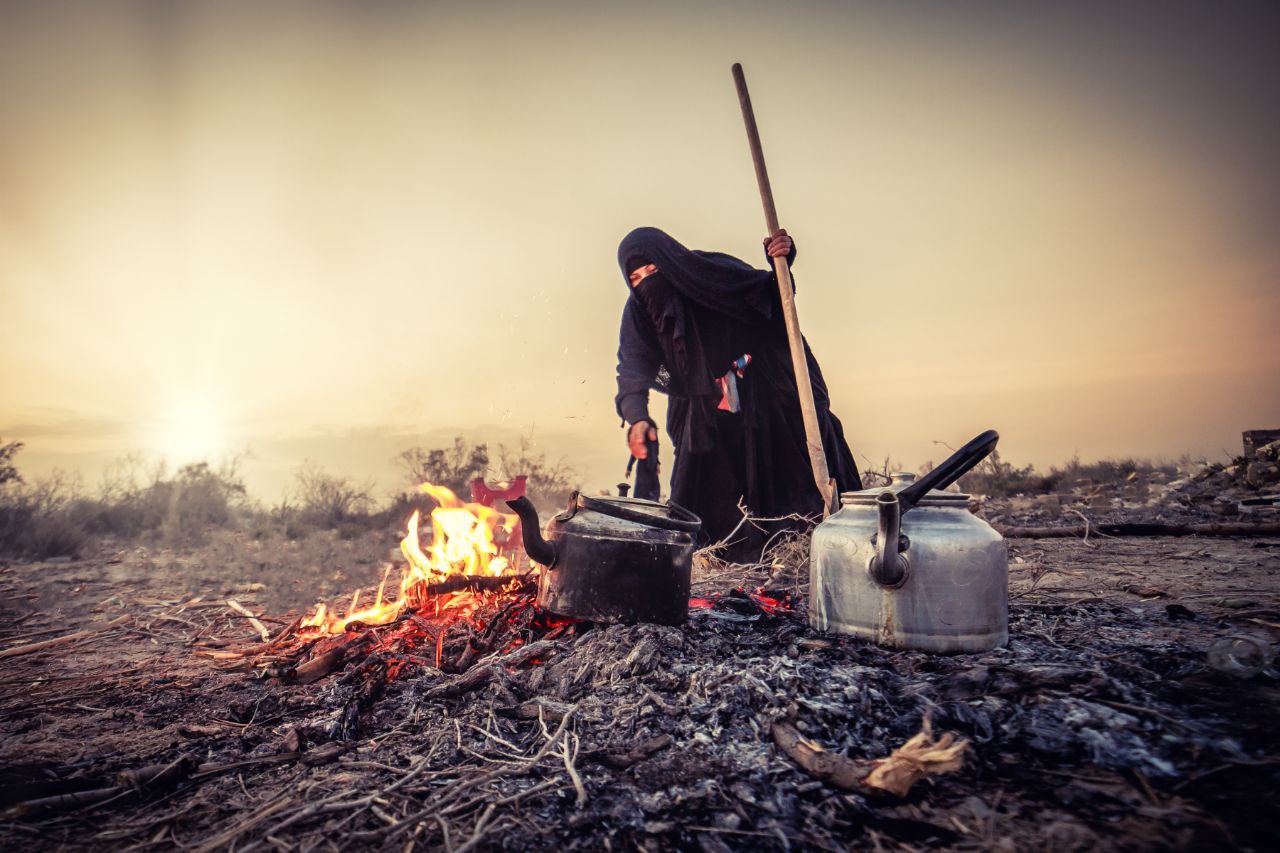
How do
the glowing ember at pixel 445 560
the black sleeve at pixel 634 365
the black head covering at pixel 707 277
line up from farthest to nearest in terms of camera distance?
the black head covering at pixel 707 277 < the black sleeve at pixel 634 365 < the glowing ember at pixel 445 560

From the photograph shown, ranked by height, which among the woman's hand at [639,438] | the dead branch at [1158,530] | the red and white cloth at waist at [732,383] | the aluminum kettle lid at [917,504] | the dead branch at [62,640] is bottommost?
the dead branch at [62,640]

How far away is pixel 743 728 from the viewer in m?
1.70

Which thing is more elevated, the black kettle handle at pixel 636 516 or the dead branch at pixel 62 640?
the black kettle handle at pixel 636 516

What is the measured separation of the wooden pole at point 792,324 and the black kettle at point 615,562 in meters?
1.02

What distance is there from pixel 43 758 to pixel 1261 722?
348cm

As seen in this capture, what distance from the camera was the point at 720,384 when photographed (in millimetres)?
4809

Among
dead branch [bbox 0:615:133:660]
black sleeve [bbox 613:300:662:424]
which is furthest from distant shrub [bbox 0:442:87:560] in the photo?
black sleeve [bbox 613:300:662:424]

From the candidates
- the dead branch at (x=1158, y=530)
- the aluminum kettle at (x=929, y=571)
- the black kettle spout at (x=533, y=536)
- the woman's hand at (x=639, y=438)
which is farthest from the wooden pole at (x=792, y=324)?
the dead branch at (x=1158, y=530)

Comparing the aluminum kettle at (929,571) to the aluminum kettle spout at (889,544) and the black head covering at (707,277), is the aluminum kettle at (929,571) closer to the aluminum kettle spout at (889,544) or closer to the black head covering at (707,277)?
the aluminum kettle spout at (889,544)

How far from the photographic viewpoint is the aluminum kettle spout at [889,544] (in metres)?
1.99

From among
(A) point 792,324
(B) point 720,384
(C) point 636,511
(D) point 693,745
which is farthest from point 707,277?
(D) point 693,745

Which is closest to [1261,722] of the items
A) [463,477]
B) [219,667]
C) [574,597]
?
[574,597]

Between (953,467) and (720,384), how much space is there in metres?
2.91

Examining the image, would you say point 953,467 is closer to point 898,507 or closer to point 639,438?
point 898,507
